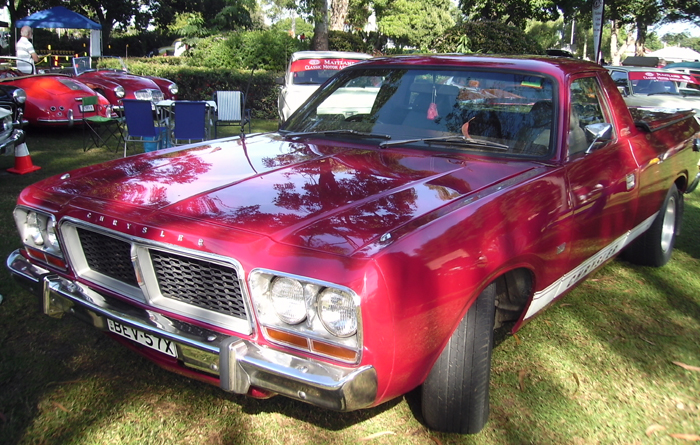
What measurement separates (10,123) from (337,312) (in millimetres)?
6119

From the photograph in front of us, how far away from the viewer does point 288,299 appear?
204 centimetres

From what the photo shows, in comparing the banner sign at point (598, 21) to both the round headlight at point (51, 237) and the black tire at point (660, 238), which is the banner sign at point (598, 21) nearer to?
the black tire at point (660, 238)

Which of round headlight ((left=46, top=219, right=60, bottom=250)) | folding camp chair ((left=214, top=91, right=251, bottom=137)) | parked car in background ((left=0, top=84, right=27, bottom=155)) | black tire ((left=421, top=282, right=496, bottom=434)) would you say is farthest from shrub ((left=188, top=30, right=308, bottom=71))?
black tire ((left=421, top=282, right=496, bottom=434))

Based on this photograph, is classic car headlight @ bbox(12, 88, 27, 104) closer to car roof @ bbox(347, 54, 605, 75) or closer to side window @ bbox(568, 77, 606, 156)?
car roof @ bbox(347, 54, 605, 75)

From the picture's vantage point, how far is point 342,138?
3496 mm

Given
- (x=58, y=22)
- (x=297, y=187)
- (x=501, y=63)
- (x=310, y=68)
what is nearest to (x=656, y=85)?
(x=310, y=68)

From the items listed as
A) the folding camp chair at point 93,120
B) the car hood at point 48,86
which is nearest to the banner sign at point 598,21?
the folding camp chair at point 93,120

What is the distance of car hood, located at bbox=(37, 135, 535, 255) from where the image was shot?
2213 millimetres

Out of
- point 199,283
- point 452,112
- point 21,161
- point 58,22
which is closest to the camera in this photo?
point 199,283

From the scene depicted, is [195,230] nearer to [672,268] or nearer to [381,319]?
[381,319]

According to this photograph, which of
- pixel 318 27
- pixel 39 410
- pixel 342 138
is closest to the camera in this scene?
pixel 39 410

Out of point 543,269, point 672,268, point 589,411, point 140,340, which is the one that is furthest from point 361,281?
point 672,268

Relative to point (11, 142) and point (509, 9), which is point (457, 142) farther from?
point (509, 9)

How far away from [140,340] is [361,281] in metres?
1.06
